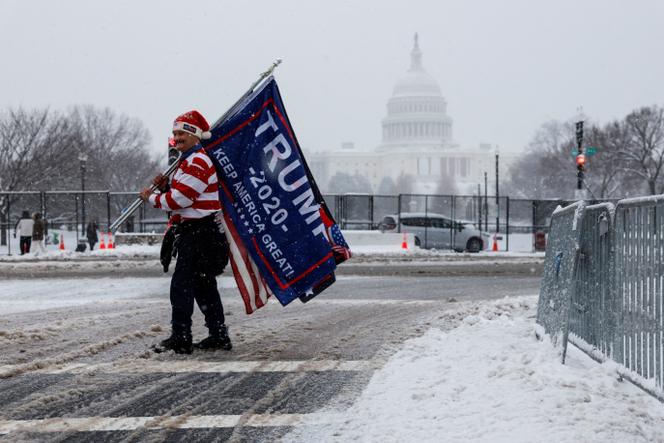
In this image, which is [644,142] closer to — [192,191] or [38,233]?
[38,233]

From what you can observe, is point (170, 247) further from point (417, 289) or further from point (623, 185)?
point (623, 185)

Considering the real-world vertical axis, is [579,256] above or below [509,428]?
above

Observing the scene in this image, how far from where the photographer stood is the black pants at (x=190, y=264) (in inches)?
244

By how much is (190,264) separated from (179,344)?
0.58 m

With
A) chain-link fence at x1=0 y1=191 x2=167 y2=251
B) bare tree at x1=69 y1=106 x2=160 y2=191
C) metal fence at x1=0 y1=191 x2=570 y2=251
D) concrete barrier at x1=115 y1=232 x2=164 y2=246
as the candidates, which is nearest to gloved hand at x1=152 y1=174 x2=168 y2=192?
concrete barrier at x1=115 y1=232 x2=164 y2=246

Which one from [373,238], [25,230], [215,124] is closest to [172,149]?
[215,124]

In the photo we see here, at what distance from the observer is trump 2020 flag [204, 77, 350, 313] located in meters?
6.54

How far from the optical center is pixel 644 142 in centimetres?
5072

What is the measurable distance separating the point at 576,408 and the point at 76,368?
3231 millimetres

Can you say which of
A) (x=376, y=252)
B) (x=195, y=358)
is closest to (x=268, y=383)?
(x=195, y=358)

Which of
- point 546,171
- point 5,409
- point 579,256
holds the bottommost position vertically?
point 5,409

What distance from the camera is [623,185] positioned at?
54.6 meters

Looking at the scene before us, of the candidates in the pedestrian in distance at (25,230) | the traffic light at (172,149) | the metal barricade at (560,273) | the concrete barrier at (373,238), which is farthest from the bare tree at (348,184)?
the metal barricade at (560,273)

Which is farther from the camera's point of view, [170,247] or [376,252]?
[376,252]
